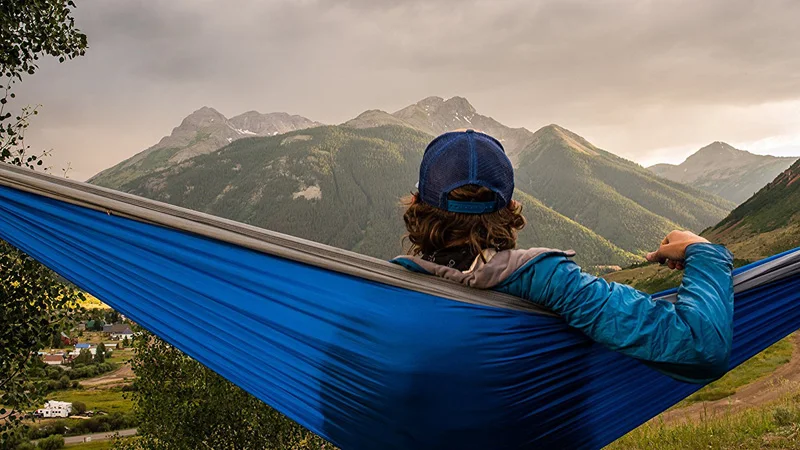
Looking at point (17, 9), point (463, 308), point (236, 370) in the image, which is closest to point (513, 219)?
point (463, 308)

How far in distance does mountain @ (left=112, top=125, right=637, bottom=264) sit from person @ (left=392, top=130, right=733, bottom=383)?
418ft

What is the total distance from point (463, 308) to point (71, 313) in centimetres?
394

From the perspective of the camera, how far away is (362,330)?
4.50ft

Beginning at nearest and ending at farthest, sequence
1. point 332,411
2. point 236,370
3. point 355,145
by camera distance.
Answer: point 332,411
point 236,370
point 355,145

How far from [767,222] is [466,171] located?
265 ft

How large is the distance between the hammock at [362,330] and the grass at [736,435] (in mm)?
2999

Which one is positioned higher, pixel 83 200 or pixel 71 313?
pixel 83 200

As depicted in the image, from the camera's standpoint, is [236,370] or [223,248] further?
[236,370]

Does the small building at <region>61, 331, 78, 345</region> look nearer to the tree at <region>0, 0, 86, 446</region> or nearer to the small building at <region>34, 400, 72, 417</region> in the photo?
the tree at <region>0, 0, 86, 446</region>

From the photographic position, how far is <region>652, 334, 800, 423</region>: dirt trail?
14352 millimetres

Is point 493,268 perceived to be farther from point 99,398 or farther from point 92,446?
point 99,398

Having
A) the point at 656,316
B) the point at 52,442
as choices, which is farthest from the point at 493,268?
the point at 52,442

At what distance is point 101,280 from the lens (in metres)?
2.34

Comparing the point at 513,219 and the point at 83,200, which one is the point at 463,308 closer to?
the point at 513,219
